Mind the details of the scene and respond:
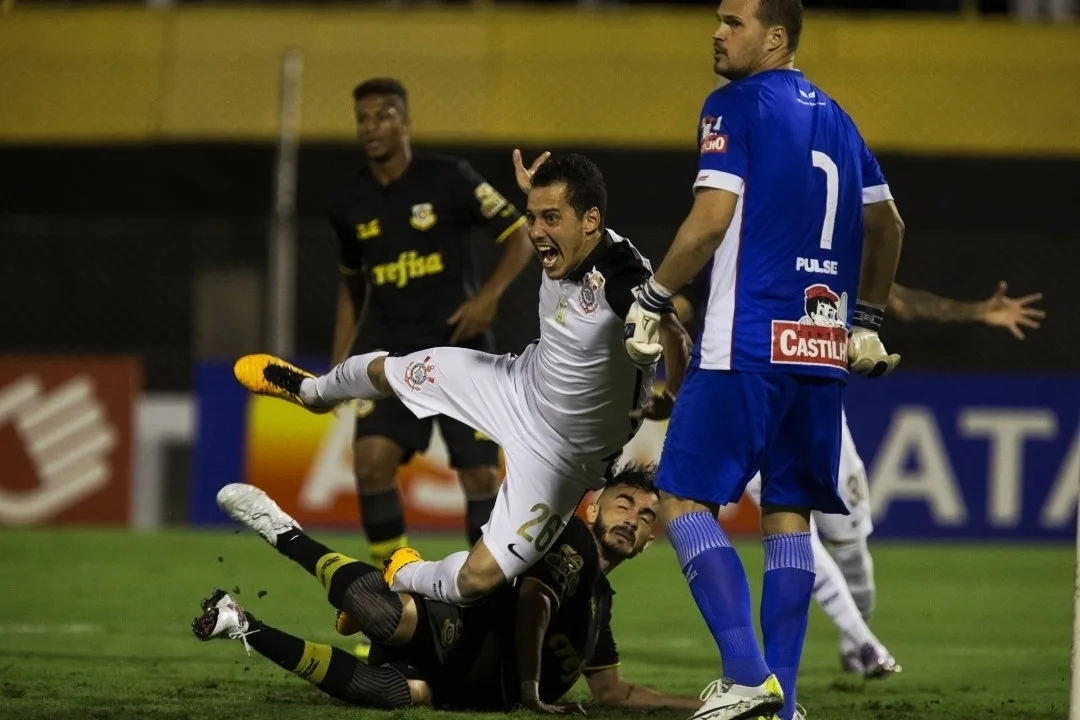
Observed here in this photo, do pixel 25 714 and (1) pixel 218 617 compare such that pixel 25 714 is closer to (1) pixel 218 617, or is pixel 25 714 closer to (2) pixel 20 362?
→ (1) pixel 218 617

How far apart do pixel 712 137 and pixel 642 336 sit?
0.64 meters

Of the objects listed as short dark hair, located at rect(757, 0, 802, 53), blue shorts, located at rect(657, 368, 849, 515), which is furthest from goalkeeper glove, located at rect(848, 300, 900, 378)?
→ short dark hair, located at rect(757, 0, 802, 53)

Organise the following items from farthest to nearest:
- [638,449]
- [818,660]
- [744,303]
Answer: [638,449] < [818,660] < [744,303]

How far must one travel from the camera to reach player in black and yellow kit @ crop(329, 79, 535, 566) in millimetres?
7980

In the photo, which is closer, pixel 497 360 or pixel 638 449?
pixel 497 360

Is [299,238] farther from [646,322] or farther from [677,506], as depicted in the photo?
[646,322]

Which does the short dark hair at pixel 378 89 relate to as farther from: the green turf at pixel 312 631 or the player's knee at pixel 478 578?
the player's knee at pixel 478 578

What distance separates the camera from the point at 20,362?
515 inches

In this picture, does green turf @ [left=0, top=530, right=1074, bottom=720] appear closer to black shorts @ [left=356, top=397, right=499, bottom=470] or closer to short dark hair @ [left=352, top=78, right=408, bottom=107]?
black shorts @ [left=356, top=397, right=499, bottom=470]

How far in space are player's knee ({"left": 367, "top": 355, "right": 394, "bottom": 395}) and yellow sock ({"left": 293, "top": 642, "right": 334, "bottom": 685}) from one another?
0.96 m

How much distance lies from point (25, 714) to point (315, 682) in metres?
0.93

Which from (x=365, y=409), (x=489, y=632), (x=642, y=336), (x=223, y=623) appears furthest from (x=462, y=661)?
(x=365, y=409)

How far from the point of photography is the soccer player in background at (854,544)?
694 cm

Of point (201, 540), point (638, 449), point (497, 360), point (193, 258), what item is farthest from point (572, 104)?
point (497, 360)
